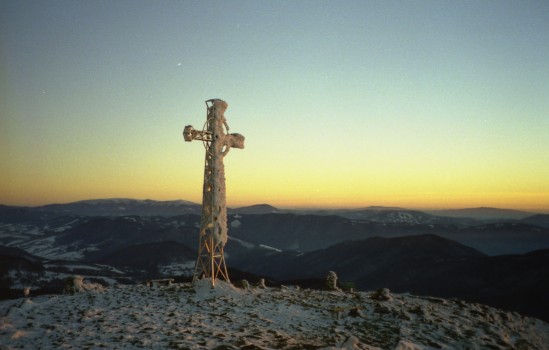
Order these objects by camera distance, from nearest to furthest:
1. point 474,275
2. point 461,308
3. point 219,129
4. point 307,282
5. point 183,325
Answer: point 183,325, point 461,308, point 219,129, point 307,282, point 474,275

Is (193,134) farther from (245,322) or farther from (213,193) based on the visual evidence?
(245,322)

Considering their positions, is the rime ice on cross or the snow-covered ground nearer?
the snow-covered ground

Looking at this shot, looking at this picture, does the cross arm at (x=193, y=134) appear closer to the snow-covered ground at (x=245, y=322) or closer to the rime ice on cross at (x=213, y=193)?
the rime ice on cross at (x=213, y=193)

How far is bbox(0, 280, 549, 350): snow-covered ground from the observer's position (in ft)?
37.8

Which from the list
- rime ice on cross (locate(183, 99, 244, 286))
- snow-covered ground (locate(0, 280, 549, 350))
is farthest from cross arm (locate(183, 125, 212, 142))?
snow-covered ground (locate(0, 280, 549, 350))

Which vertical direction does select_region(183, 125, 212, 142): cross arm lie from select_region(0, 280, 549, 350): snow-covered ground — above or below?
above

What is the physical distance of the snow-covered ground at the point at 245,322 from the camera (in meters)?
11.5

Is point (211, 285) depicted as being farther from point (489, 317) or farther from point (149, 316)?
point (489, 317)

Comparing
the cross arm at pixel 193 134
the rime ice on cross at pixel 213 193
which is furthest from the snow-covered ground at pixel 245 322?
the cross arm at pixel 193 134

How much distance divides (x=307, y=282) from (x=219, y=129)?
7838cm

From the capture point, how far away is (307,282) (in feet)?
310

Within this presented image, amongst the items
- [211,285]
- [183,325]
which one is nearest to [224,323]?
[183,325]

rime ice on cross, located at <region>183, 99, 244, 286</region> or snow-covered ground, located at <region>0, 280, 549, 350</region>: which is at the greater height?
rime ice on cross, located at <region>183, 99, 244, 286</region>

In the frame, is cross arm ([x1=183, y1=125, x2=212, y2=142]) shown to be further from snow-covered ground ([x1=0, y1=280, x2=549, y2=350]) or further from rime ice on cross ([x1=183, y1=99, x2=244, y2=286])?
snow-covered ground ([x1=0, y1=280, x2=549, y2=350])
